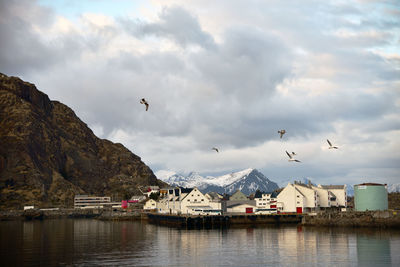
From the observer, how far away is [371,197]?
11044 centimetres

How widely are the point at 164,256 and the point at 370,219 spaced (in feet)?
193

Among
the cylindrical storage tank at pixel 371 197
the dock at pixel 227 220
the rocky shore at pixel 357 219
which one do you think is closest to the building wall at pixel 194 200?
the dock at pixel 227 220

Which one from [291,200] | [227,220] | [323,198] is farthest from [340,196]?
[227,220]

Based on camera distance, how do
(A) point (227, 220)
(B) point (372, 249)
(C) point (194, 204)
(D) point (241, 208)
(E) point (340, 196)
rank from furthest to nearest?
1. (D) point (241, 208)
2. (C) point (194, 204)
3. (E) point (340, 196)
4. (A) point (227, 220)
5. (B) point (372, 249)

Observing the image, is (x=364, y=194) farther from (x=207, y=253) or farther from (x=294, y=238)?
(x=207, y=253)

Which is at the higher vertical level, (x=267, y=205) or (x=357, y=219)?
(x=267, y=205)

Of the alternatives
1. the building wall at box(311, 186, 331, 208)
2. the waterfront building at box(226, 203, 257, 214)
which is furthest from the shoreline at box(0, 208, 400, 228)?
the waterfront building at box(226, 203, 257, 214)

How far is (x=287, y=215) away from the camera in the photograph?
12794 cm

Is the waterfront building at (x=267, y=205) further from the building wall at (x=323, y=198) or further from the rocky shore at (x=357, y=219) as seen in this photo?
the rocky shore at (x=357, y=219)

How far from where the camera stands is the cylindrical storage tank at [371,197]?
360ft

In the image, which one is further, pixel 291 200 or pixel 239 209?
pixel 239 209

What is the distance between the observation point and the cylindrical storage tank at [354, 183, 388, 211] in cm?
10981

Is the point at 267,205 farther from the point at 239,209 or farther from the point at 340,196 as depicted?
the point at 340,196

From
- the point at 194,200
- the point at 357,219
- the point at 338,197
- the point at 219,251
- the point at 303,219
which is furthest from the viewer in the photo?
the point at 194,200
